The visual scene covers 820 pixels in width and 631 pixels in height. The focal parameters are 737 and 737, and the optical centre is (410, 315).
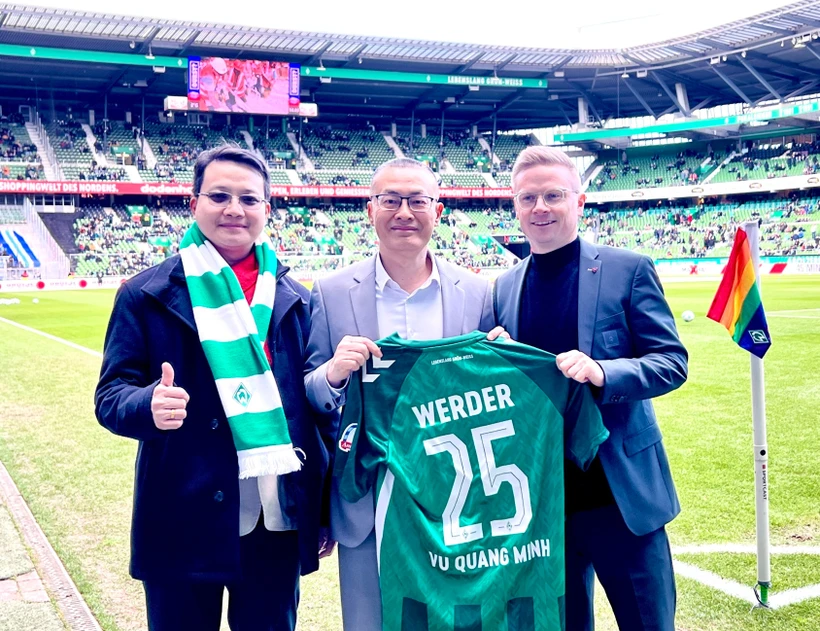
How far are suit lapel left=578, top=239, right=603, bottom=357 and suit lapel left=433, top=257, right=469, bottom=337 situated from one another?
446 millimetres

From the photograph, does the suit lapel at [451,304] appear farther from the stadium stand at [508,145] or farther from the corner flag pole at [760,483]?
the stadium stand at [508,145]

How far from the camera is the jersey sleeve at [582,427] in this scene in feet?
8.52

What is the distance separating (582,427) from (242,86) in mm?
48476

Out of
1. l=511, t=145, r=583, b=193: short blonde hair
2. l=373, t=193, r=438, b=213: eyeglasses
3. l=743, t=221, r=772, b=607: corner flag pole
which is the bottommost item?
l=743, t=221, r=772, b=607: corner flag pole

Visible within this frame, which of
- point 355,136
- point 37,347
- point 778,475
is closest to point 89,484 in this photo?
point 778,475

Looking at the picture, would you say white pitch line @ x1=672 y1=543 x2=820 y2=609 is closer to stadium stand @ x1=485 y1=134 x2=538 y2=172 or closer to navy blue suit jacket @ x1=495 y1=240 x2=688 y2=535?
navy blue suit jacket @ x1=495 y1=240 x2=688 y2=535

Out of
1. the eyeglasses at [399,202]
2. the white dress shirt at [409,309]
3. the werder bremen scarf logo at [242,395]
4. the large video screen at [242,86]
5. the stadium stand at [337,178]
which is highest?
the large video screen at [242,86]

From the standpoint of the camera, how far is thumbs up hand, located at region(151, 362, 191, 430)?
2355 millimetres

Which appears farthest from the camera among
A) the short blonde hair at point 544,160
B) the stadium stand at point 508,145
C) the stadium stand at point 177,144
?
the stadium stand at point 508,145

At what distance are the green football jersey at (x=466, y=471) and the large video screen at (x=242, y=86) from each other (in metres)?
46.4

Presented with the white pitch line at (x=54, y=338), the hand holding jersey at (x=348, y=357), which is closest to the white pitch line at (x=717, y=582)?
the hand holding jersey at (x=348, y=357)

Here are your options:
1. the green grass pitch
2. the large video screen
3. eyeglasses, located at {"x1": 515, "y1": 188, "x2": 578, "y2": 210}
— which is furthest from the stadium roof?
eyeglasses, located at {"x1": 515, "y1": 188, "x2": 578, "y2": 210}

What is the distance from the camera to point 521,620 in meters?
2.59

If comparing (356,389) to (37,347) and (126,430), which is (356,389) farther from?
(37,347)
